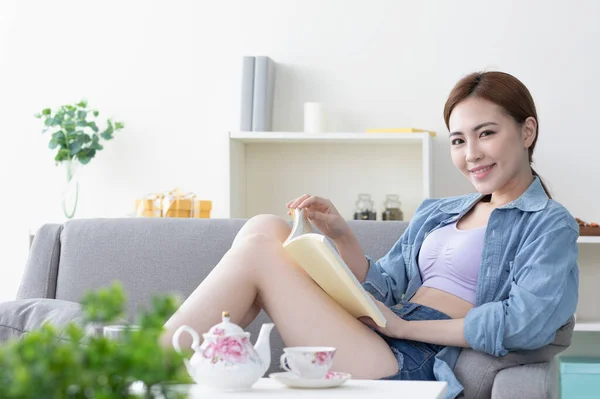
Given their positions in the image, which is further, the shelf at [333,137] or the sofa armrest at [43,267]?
the shelf at [333,137]

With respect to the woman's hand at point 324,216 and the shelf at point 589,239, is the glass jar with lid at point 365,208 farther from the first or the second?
the woman's hand at point 324,216

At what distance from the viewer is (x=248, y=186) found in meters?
3.83

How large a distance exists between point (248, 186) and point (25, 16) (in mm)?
1345

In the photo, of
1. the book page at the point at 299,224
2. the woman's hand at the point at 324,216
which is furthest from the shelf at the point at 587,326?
the book page at the point at 299,224

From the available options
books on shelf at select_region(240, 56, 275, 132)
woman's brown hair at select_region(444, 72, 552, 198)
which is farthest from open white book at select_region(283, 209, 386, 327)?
books on shelf at select_region(240, 56, 275, 132)

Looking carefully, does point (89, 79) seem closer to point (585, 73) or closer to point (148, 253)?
point (148, 253)

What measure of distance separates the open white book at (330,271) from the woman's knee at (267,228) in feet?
0.14

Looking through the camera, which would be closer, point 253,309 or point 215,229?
point 253,309

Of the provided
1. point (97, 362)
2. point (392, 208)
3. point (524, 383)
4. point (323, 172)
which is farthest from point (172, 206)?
point (97, 362)

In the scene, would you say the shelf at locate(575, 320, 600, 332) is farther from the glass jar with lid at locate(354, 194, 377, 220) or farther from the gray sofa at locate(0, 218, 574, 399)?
the gray sofa at locate(0, 218, 574, 399)

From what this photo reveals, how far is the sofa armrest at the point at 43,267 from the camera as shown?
2531 millimetres

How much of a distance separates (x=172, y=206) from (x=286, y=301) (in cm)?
180

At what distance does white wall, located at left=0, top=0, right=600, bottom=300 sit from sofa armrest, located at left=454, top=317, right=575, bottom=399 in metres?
1.83

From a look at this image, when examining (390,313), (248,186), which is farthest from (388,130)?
(390,313)
